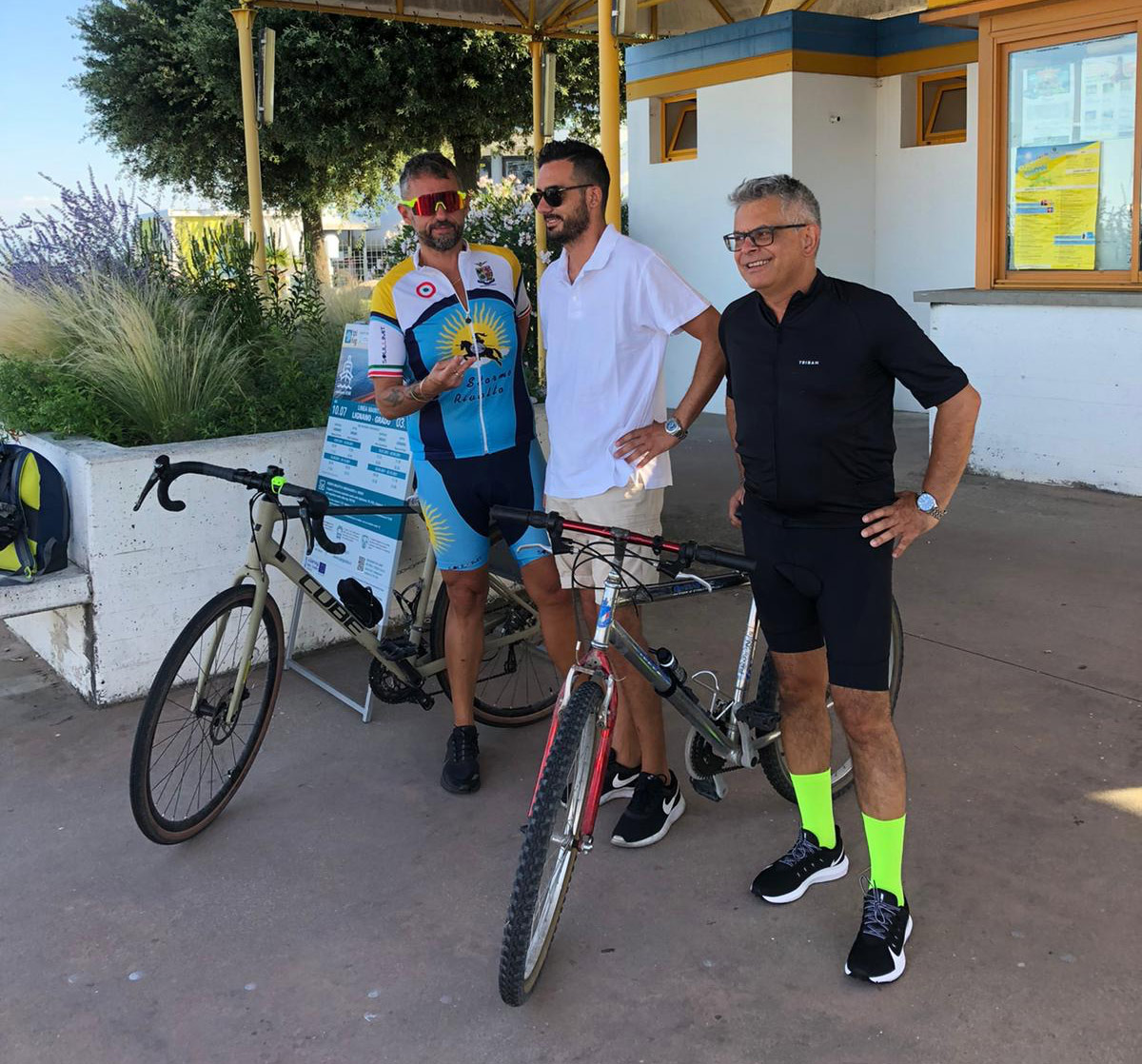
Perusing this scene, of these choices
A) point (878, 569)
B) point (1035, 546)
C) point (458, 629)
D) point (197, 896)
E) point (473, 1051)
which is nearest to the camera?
point (473, 1051)

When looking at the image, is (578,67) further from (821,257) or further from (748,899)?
(748,899)

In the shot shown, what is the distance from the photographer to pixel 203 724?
12.6 ft

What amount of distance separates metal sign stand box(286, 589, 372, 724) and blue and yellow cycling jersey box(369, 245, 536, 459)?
3.49 feet

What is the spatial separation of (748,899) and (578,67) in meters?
19.5

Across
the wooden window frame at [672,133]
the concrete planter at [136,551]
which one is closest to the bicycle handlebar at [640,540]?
the concrete planter at [136,551]

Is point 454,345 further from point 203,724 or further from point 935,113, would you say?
A: point 935,113

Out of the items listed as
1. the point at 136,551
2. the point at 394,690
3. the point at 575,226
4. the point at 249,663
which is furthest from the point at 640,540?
the point at 136,551

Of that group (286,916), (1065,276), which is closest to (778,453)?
(286,916)

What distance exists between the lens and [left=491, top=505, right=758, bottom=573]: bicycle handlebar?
2785 mm

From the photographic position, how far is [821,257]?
35.2ft

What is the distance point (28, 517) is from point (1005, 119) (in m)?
6.31

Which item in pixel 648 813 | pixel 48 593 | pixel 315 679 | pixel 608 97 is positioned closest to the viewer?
pixel 648 813

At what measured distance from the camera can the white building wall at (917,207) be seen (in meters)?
10.2

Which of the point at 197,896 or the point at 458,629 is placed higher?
the point at 458,629
